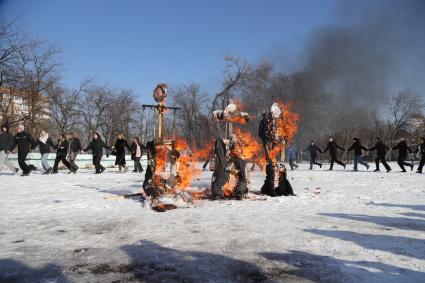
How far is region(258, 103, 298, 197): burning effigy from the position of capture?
10984mm

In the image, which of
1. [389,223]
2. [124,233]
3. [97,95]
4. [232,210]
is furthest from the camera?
[97,95]

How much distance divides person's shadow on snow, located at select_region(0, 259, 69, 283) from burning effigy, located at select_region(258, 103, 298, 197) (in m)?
7.51

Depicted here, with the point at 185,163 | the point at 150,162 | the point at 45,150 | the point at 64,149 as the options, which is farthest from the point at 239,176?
the point at 45,150

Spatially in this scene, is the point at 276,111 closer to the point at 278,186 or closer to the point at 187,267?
the point at 278,186

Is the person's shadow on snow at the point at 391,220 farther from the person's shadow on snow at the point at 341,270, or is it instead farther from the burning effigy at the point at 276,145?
the burning effigy at the point at 276,145

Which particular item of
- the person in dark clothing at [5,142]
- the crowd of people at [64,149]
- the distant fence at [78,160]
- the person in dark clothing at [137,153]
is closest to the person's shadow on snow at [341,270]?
the crowd of people at [64,149]

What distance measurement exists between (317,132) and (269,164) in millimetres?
46439

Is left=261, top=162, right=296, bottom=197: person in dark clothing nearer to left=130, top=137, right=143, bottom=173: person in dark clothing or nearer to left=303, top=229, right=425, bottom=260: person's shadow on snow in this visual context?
left=303, top=229, right=425, bottom=260: person's shadow on snow

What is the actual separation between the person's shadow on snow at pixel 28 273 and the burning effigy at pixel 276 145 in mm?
7507

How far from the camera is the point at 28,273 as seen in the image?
4.10 meters

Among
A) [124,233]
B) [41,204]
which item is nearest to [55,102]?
[41,204]

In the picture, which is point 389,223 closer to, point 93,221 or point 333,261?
point 333,261

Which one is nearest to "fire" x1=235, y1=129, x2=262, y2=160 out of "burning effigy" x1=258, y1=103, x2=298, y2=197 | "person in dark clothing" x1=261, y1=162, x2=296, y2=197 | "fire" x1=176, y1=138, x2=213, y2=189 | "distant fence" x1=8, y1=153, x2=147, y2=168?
"burning effigy" x1=258, y1=103, x2=298, y2=197

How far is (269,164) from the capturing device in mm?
11164
